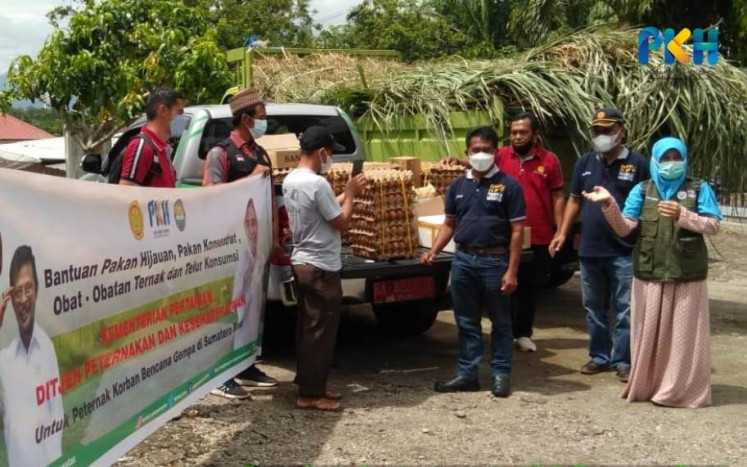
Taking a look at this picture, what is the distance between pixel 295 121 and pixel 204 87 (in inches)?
169

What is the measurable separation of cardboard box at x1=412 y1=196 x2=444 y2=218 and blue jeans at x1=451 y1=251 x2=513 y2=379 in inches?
27.0

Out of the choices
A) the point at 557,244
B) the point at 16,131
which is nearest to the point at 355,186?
the point at 557,244

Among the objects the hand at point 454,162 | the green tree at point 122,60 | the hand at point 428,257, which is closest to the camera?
the hand at point 428,257

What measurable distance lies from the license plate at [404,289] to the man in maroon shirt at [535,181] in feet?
3.05

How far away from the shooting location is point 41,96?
12547 millimetres

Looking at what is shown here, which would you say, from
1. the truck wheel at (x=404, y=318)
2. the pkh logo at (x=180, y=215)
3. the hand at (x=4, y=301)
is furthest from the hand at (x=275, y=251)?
the hand at (x=4, y=301)

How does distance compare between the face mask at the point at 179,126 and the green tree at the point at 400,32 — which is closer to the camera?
the face mask at the point at 179,126

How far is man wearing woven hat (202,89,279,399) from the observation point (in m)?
5.59

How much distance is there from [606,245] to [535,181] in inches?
31.5

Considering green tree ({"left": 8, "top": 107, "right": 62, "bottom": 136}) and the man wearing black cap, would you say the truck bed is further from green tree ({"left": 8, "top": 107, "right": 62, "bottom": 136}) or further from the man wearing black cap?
green tree ({"left": 8, "top": 107, "right": 62, "bottom": 136})

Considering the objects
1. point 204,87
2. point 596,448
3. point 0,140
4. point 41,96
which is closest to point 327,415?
point 596,448

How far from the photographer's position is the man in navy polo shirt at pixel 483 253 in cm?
562

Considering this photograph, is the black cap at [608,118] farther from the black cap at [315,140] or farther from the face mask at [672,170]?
the black cap at [315,140]

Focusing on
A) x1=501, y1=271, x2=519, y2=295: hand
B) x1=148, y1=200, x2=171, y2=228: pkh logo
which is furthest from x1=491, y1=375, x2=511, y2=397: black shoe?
x1=148, y1=200, x2=171, y2=228: pkh logo
